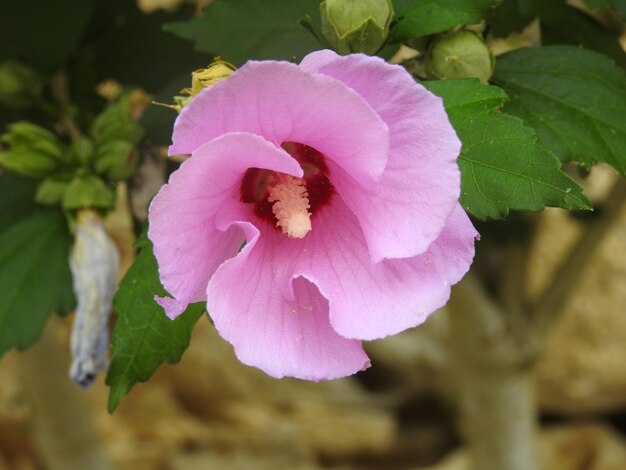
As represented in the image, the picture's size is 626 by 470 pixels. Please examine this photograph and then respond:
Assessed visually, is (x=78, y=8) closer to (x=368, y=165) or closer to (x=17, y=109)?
(x=17, y=109)

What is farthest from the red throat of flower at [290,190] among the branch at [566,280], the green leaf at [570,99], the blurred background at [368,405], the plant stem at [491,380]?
the blurred background at [368,405]

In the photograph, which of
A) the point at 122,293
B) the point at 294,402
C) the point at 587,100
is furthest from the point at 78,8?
the point at 294,402

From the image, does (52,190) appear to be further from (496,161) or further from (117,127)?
(496,161)

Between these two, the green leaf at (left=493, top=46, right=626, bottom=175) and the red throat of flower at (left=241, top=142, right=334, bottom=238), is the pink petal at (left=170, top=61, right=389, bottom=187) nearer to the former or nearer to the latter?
the red throat of flower at (left=241, top=142, right=334, bottom=238)

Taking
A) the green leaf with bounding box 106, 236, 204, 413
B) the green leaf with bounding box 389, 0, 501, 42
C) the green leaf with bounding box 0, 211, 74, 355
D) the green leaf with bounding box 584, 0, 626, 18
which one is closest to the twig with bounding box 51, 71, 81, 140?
the green leaf with bounding box 0, 211, 74, 355

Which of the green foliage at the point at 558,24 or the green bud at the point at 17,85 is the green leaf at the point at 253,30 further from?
the green bud at the point at 17,85
